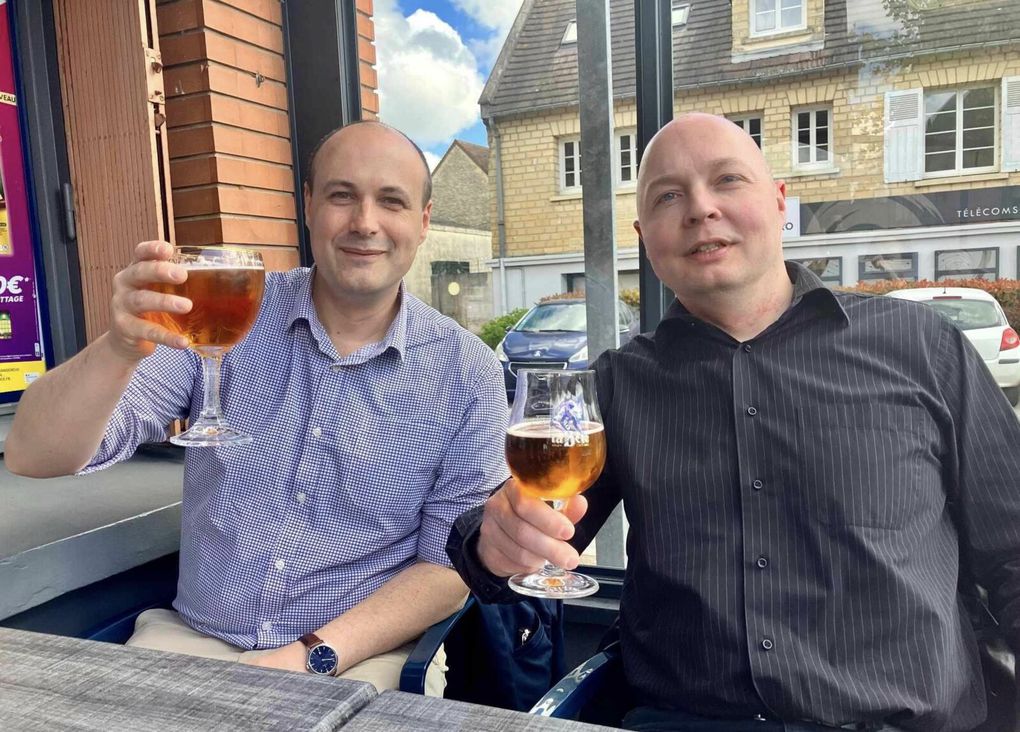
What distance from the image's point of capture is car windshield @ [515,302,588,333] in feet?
8.07

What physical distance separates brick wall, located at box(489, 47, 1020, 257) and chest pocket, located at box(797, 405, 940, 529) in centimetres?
95

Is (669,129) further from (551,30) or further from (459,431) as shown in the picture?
(551,30)

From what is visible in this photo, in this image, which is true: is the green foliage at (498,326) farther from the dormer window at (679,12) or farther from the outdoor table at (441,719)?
the outdoor table at (441,719)

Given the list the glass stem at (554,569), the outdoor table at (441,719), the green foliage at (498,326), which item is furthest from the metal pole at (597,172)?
the outdoor table at (441,719)

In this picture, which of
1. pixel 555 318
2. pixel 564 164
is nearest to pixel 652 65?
pixel 564 164

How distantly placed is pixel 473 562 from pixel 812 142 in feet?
5.13

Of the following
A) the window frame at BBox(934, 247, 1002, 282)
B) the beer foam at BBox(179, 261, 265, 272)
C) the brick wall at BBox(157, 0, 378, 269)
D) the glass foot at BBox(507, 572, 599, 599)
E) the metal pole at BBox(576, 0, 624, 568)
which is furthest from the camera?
the brick wall at BBox(157, 0, 378, 269)

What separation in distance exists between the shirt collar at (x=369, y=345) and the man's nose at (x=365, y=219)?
20 centimetres

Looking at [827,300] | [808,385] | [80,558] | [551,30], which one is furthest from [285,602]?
[551,30]

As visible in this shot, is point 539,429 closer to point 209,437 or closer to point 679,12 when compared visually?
point 209,437

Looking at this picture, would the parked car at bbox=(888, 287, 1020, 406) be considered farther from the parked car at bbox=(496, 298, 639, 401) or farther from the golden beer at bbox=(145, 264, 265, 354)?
the golden beer at bbox=(145, 264, 265, 354)

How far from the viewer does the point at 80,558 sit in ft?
5.61

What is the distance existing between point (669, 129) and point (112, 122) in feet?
5.88

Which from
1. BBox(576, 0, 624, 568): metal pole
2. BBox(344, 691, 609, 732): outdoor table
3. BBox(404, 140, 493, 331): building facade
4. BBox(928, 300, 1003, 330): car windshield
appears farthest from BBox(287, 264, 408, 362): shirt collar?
A: BBox(928, 300, 1003, 330): car windshield
